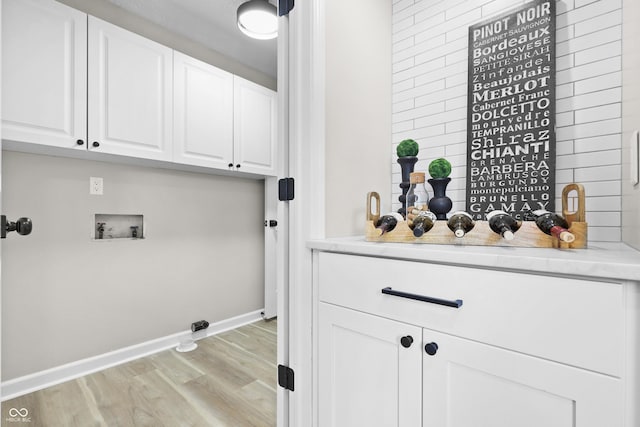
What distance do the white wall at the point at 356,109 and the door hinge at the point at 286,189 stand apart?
0.15m

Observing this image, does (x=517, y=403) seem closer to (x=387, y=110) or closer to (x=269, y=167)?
(x=387, y=110)

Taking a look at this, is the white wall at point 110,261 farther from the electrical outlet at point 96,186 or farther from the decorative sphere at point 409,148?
the decorative sphere at point 409,148

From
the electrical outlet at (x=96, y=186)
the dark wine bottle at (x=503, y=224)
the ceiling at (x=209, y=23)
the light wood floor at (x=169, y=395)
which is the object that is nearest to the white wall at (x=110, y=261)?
the electrical outlet at (x=96, y=186)

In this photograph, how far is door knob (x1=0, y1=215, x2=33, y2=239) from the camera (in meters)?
0.92

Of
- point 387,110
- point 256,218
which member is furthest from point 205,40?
point 387,110

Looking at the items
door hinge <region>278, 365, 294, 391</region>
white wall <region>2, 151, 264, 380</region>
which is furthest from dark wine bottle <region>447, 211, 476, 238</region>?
white wall <region>2, 151, 264, 380</region>

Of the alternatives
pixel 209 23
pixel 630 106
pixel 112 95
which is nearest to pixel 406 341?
pixel 630 106

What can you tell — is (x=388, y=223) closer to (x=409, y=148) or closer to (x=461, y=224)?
(x=461, y=224)

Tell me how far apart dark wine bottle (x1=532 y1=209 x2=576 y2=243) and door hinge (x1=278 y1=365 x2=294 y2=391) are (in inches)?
39.5

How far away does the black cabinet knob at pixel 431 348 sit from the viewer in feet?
2.67

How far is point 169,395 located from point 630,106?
8.01 ft

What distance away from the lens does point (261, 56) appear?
3057 mm

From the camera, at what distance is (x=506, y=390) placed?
713 mm

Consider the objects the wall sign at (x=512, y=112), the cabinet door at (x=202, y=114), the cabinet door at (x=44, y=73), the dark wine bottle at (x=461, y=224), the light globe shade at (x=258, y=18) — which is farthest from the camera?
the cabinet door at (x=202, y=114)
